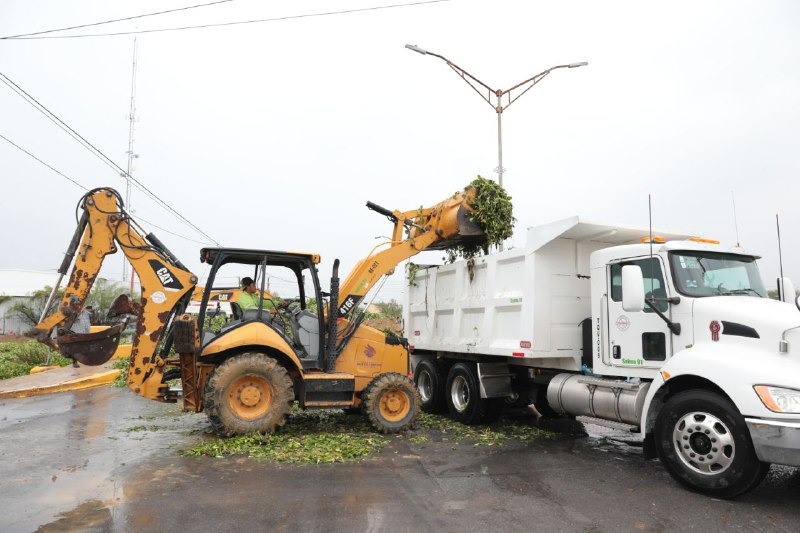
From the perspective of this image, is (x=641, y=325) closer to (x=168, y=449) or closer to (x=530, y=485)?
(x=530, y=485)

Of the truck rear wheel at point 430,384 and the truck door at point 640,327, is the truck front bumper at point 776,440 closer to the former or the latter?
the truck door at point 640,327

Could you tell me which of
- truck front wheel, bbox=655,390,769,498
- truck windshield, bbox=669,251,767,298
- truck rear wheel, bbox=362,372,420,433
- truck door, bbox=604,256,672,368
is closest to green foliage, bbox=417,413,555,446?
truck rear wheel, bbox=362,372,420,433

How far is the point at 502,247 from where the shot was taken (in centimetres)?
1012

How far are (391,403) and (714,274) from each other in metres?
4.66

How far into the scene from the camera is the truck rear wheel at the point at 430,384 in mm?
10219

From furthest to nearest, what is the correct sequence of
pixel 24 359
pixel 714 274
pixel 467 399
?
pixel 24 359 → pixel 467 399 → pixel 714 274

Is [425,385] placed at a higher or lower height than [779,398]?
lower

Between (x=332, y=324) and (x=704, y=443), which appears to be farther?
(x=332, y=324)

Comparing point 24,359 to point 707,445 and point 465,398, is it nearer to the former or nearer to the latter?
point 465,398

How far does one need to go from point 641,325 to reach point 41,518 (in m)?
6.38

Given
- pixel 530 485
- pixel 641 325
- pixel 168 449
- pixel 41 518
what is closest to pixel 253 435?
pixel 168 449

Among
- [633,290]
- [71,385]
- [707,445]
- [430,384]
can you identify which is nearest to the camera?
[707,445]

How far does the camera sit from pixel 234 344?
24.8 ft

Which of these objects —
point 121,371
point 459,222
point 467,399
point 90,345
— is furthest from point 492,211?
point 121,371
